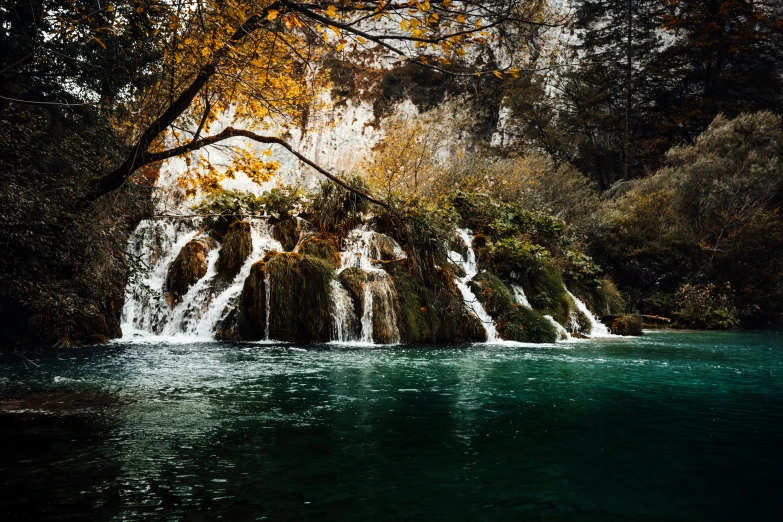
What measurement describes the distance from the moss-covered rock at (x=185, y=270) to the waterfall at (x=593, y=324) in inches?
433

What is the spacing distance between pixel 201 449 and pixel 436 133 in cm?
2420

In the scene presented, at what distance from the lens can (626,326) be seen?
16.4 m

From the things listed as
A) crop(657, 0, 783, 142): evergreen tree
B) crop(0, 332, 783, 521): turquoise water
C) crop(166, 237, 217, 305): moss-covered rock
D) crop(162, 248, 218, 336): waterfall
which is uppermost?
crop(657, 0, 783, 142): evergreen tree

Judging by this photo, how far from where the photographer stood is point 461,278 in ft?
49.0

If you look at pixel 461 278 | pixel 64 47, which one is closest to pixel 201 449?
pixel 64 47

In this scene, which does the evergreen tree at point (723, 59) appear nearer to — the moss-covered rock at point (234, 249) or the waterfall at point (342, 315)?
the waterfall at point (342, 315)

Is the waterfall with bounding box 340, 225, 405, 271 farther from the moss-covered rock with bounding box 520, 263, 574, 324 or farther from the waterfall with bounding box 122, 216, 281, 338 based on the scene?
the moss-covered rock with bounding box 520, 263, 574, 324

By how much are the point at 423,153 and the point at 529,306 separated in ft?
24.0

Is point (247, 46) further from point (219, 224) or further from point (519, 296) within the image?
point (519, 296)

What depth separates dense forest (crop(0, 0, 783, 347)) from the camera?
18.9 feet

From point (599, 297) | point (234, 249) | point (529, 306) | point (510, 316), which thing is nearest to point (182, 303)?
point (234, 249)

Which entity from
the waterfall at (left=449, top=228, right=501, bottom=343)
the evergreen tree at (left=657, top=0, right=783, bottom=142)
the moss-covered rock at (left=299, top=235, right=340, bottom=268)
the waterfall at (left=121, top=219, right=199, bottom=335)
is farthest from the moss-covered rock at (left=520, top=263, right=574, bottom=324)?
the evergreen tree at (left=657, top=0, right=783, bottom=142)

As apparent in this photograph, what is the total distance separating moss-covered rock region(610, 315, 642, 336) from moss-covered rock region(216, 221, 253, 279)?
11572mm

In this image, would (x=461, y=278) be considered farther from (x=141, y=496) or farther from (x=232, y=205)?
(x=141, y=496)
